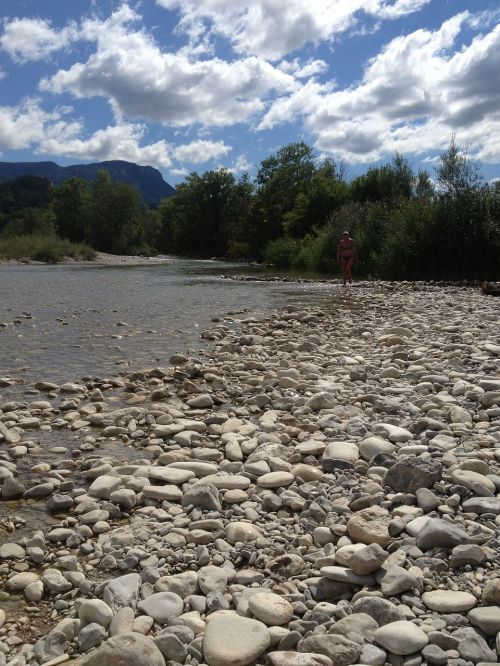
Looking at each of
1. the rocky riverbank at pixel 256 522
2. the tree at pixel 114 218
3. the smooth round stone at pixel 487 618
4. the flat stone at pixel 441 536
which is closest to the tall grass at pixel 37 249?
the tree at pixel 114 218

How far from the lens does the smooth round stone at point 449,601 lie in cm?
212

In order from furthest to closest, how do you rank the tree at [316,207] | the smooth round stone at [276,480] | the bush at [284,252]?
the tree at [316,207] → the bush at [284,252] → the smooth round stone at [276,480]

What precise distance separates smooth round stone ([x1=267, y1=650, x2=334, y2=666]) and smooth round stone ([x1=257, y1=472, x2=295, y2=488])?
1.49 meters

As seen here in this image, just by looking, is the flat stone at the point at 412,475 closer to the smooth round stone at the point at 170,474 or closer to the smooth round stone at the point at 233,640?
the smooth round stone at the point at 170,474

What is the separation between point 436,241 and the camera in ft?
77.5

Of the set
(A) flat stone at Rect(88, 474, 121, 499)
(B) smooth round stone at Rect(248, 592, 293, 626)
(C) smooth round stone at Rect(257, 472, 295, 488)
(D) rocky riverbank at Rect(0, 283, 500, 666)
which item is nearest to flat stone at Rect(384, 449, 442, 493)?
(D) rocky riverbank at Rect(0, 283, 500, 666)

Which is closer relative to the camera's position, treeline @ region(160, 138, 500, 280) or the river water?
the river water

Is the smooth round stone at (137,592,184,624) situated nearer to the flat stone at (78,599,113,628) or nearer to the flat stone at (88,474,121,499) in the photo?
the flat stone at (78,599,113,628)

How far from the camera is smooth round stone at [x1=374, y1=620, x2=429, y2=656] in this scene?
1919mm

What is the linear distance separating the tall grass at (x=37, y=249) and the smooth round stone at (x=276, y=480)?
179ft

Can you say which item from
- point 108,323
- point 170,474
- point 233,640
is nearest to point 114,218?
point 108,323

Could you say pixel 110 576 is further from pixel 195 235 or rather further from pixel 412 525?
pixel 195 235

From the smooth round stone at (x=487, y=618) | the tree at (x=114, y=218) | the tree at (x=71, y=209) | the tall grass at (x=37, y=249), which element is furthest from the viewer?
the tree at (x=71, y=209)

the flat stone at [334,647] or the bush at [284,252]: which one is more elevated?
the bush at [284,252]
